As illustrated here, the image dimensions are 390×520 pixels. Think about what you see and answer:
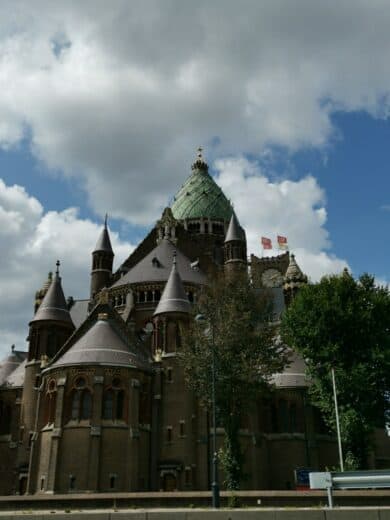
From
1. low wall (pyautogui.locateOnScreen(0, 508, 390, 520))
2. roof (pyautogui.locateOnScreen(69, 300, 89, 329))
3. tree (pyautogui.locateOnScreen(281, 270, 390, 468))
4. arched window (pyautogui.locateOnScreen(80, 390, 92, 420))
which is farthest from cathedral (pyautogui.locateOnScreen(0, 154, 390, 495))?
low wall (pyautogui.locateOnScreen(0, 508, 390, 520))

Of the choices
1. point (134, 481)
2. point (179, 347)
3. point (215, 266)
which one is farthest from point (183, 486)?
point (215, 266)

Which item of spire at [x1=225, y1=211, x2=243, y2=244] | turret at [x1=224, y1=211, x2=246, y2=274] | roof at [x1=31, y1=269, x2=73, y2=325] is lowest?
roof at [x1=31, y1=269, x2=73, y2=325]

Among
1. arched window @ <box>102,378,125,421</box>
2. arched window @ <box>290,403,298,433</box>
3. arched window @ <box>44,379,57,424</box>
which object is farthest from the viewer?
arched window @ <box>290,403,298,433</box>

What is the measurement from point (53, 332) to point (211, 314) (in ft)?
79.7

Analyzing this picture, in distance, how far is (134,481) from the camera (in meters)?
46.6

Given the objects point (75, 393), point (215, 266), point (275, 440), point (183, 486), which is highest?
point (215, 266)

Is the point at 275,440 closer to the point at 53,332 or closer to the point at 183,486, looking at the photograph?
the point at 183,486

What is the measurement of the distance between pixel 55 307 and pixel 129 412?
1743 cm

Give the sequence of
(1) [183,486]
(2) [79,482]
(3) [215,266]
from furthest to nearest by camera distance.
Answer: (3) [215,266] → (1) [183,486] → (2) [79,482]

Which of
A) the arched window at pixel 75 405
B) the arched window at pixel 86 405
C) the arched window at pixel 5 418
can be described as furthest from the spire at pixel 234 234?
the arched window at pixel 5 418

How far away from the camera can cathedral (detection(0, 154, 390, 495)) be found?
4681 cm

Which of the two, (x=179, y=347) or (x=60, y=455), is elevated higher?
(x=179, y=347)

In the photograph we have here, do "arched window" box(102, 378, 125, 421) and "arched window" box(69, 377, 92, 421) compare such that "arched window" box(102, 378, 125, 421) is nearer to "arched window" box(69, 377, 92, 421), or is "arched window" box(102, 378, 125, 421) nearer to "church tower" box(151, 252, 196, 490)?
"arched window" box(69, 377, 92, 421)

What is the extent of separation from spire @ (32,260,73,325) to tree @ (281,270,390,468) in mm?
26019
